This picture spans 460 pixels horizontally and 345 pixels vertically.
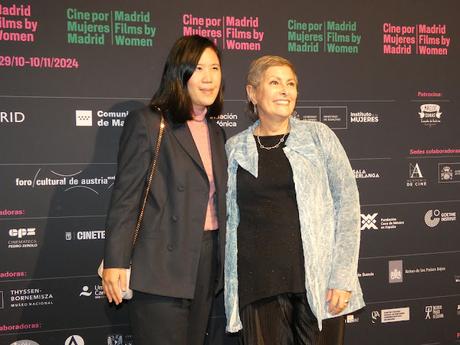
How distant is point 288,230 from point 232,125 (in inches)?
44.5

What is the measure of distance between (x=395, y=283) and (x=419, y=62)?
145 centimetres

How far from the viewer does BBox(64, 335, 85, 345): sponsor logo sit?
2961 millimetres

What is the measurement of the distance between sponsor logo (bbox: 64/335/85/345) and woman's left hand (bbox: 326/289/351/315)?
4.84 ft

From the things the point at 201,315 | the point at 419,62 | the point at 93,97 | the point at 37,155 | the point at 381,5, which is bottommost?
the point at 201,315

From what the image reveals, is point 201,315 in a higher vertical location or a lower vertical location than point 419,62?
lower

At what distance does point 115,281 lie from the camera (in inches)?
82.9

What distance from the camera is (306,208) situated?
2.21m

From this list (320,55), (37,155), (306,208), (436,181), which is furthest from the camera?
(436,181)

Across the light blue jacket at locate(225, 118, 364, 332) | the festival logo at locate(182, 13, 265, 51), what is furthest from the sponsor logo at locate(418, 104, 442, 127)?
the light blue jacket at locate(225, 118, 364, 332)

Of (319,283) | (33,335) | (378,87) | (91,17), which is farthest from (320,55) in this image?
(33,335)

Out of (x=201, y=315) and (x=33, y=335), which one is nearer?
(x=201, y=315)

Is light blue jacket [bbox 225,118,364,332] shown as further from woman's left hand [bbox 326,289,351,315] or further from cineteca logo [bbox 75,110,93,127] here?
cineteca logo [bbox 75,110,93,127]

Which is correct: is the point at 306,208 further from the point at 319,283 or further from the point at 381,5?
the point at 381,5

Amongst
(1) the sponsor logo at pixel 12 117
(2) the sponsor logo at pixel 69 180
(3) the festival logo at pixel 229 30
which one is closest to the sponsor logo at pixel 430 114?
(3) the festival logo at pixel 229 30
